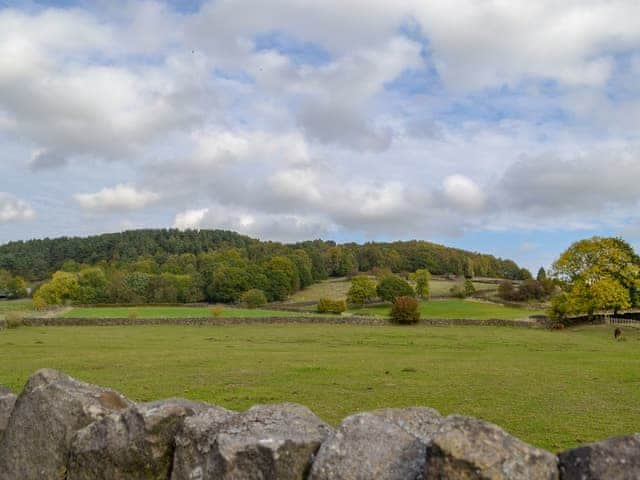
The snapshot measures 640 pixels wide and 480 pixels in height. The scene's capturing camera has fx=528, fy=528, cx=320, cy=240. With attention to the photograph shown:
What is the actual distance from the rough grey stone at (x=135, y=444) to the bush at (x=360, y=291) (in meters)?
96.3

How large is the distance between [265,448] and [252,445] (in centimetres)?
15

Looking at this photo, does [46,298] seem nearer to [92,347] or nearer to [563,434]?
[92,347]

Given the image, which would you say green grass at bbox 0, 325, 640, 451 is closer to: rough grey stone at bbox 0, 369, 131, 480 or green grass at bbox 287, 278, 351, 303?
rough grey stone at bbox 0, 369, 131, 480

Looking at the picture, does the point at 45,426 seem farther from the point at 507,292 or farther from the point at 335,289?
the point at 335,289

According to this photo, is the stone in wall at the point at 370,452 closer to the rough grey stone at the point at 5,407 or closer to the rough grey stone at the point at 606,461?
the rough grey stone at the point at 606,461

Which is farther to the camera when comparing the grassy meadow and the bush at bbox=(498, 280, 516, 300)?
the bush at bbox=(498, 280, 516, 300)

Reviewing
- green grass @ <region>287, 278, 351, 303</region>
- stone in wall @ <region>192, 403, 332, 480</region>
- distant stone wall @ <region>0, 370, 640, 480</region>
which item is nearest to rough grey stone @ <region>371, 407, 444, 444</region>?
distant stone wall @ <region>0, 370, 640, 480</region>

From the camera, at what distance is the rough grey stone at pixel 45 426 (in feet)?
20.7

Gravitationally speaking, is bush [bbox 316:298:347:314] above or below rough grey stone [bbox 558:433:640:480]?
below

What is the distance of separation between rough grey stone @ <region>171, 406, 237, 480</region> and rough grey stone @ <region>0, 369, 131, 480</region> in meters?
1.37

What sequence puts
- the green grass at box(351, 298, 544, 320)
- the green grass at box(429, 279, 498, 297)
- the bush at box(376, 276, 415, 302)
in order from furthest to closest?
the green grass at box(429, 279, 498, 297) → the bush at box(376, 276, 415, 302) → the green grass at box(351, 298, 544, 320)

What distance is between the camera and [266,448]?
506 cm

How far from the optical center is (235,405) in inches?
605

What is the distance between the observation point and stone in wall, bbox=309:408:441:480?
4746mm
